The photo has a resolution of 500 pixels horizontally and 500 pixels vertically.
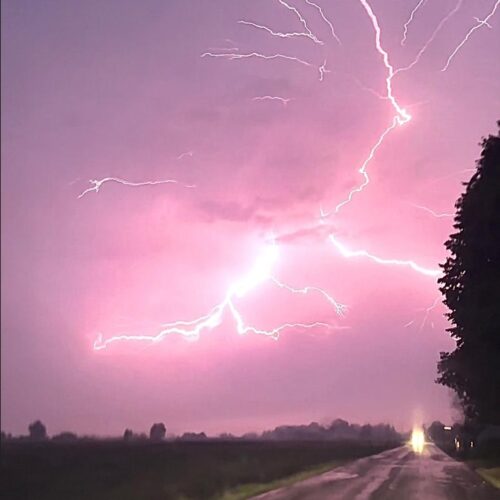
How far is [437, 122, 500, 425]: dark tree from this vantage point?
104 ft

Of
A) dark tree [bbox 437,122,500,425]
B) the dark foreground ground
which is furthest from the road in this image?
dark tree [bbox 437,122,500,425]

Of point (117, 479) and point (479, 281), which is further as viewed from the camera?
point (117, 479)

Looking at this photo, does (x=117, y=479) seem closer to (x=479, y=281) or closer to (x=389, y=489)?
(x=389, y=489)

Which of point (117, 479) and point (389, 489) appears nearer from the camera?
point (389, 489)

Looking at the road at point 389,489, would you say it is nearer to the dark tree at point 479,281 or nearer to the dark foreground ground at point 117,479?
the dark foreground ground at point 117,479

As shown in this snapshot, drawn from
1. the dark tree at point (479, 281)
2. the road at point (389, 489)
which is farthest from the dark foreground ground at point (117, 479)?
the dark tree at point (479, 281)

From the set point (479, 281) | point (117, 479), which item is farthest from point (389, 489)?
point (117, 479)

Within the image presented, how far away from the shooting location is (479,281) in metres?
33.5

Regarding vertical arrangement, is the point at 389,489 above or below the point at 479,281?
below

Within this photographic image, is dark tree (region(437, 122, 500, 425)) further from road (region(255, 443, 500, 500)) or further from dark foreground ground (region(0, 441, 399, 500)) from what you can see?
dark foreground ground (region(0, 441, 399, 500))

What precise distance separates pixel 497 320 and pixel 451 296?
20.2 feet

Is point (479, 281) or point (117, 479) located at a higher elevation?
point (479, 281)

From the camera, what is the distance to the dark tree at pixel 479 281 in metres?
31.6

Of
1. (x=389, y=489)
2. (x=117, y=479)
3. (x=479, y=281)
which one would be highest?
(x=479, y=281)
